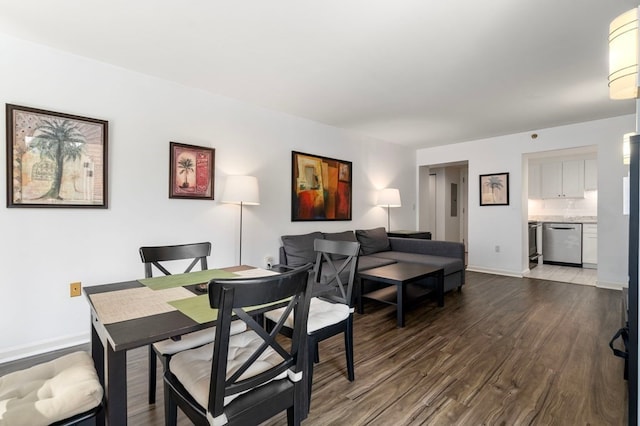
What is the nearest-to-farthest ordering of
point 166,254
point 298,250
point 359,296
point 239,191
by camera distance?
point 166,254 → point 239,191 → point 359,296 → point 298,250

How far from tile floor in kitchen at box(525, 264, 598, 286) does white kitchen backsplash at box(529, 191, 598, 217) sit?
1.23 metres

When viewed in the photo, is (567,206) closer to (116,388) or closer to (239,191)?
(239,191)

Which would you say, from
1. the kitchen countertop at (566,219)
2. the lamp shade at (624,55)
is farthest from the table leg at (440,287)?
the kitchen countertop at (566,219)

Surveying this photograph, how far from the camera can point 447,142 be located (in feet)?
18.7

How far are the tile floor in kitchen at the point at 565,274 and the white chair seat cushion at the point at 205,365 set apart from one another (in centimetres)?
531

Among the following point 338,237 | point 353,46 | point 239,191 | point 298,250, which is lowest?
point 298,250

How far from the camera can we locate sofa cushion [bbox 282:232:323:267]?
3.66 meters

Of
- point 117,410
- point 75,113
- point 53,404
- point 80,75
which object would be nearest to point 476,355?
point 117,410

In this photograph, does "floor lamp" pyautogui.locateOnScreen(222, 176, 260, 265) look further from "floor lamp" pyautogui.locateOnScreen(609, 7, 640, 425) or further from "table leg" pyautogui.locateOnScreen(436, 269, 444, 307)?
"floor lamp" pyautogui.locateOnScreen(609, 7, 640, 425)

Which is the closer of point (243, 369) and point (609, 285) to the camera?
point (243, 369)

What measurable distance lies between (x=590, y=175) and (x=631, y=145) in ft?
19.4

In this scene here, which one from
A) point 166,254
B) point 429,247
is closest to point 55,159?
point 166,254

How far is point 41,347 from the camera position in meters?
2.38

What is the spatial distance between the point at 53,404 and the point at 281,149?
10.9 ft
